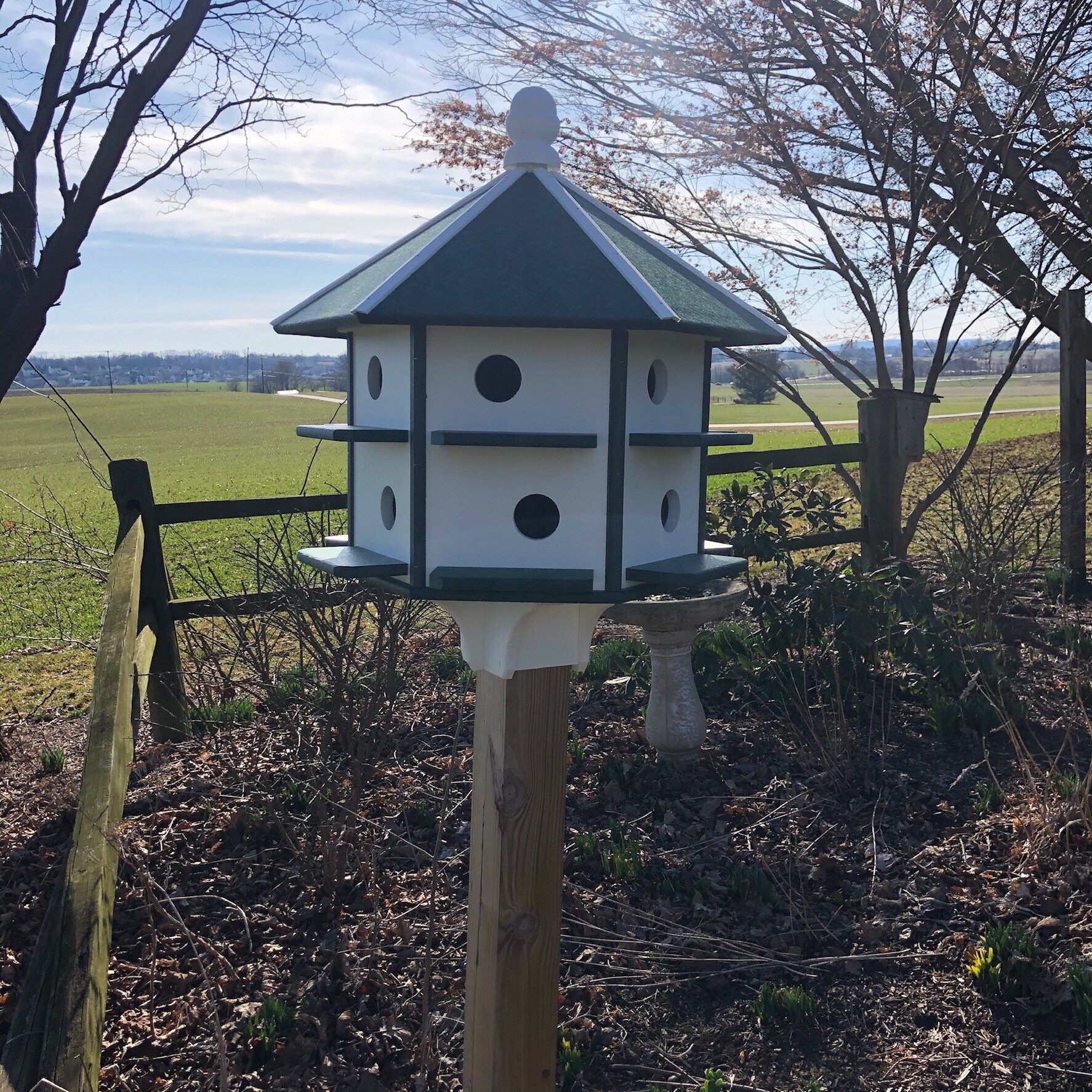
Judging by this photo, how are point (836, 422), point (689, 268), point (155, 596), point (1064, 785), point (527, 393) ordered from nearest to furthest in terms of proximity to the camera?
point (527, 393) < point (689, 268) < point (1064, 785) < point (155, 596) < point (836, 422)

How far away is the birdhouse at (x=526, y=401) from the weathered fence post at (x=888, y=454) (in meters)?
4.50

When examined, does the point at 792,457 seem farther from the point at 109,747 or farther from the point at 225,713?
the point at 109,747

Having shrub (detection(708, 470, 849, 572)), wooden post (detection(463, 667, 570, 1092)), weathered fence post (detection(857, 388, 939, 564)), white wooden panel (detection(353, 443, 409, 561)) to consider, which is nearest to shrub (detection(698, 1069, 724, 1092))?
wooden post (detection(463, 667, 570, 1092))

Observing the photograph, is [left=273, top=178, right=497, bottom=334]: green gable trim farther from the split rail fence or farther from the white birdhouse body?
the split rail fence

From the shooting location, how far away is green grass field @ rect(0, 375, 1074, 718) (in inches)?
261

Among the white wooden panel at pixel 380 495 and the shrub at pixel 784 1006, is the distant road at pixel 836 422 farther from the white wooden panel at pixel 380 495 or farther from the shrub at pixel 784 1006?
the white wooden panel at pixel 380 495

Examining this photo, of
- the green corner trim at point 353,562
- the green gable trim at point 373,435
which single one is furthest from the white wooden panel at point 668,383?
the green corner trim at point 353,562

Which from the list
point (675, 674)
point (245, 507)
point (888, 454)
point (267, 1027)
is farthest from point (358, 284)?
point (888, 454)

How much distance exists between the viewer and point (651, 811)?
153 inches

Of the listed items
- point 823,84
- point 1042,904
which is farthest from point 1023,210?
point 1042,904

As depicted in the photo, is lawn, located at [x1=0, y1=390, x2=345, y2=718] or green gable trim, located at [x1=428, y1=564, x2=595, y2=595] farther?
lawn, located at [x1=0, y1=390, x2=345, y2=718]

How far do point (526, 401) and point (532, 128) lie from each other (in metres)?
0.67

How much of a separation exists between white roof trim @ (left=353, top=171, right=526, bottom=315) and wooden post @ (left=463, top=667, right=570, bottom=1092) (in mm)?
867

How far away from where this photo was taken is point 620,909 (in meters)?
3.19
